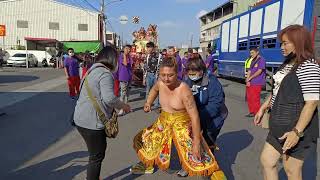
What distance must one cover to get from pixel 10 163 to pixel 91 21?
4978cm

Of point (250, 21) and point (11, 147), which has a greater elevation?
point (250, 21)

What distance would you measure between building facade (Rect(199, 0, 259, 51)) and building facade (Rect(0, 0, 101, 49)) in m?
18.4

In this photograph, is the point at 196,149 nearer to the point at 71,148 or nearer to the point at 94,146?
the point at 94,146

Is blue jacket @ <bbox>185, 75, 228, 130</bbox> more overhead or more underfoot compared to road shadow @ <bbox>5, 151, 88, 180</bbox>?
more overhead

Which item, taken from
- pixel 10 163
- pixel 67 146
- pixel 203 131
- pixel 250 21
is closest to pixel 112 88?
pixel 203 131

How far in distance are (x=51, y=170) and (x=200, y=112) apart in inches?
86.0

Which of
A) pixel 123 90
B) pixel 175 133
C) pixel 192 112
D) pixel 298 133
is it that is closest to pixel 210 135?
pixel 175 133

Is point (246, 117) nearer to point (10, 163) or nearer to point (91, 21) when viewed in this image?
point (10, 163)

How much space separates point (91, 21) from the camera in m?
53.3

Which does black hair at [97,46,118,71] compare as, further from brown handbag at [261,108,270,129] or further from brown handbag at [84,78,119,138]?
brown handbag at [261,108,270,129]

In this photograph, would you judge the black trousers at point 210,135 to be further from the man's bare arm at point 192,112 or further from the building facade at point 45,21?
the building facade at point 45,21

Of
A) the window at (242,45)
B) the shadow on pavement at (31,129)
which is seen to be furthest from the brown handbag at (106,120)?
the window at (242,45)

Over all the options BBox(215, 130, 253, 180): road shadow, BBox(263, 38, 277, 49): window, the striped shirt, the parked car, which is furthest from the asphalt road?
the parked car

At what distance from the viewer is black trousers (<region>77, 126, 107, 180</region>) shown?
12.6 feet
